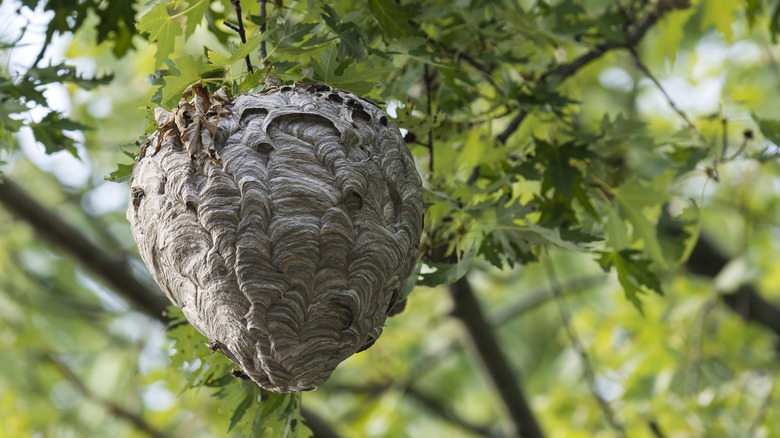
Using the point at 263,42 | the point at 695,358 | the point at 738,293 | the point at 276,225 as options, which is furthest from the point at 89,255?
the point at 738,293

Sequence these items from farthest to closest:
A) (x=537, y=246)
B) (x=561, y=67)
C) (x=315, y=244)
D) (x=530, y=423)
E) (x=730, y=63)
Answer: (x=730, y=63) → (x=530, y=423) → (x=561, y=67) → (x=537, y=246) → (x=315, y=244)

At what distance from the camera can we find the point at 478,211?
8.05 ft

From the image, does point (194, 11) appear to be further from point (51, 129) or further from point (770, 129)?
point (770, 129)

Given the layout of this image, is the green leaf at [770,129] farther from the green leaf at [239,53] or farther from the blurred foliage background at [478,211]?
the green leaf at [239,53]

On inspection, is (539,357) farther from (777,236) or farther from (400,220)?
(400,220)

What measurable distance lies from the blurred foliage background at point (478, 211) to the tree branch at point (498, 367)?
0.05ft

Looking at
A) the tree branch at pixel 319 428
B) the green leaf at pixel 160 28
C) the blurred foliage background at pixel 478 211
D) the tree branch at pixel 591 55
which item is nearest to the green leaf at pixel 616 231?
the blurred foliage background at pixel 478 211

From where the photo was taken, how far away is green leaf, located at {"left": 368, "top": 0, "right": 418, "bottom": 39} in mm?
2268

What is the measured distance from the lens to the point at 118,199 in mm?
7078

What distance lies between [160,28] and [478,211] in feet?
3.45

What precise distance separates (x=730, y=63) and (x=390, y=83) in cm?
508

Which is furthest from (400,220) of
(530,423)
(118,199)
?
(118,199)

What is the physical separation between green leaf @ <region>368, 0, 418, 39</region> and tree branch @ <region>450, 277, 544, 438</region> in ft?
8.61

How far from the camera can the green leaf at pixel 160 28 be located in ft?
6.44
